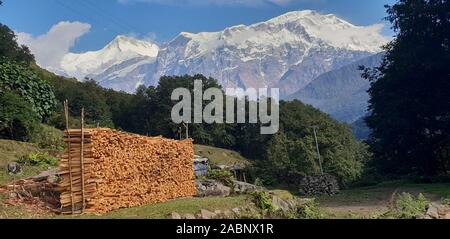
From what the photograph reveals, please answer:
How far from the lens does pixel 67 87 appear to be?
69.1 meters

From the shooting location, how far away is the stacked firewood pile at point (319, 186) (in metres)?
32.4

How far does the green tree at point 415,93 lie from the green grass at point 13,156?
22.7 metres

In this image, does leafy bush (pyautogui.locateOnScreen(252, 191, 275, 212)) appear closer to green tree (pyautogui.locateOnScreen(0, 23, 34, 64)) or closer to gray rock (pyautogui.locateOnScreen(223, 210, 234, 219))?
gray rock (pyautogui.locateOnScreen(223, 210, 234, 219))

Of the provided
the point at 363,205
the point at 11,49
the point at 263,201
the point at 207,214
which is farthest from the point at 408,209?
the point at 11,49

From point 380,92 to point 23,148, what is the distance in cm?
2473

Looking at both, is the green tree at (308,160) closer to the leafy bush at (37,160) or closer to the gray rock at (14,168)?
the leafy bush at (37,160)

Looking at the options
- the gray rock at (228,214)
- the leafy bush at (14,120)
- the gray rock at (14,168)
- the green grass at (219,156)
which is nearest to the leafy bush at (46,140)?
the leafy bush at (14,120)

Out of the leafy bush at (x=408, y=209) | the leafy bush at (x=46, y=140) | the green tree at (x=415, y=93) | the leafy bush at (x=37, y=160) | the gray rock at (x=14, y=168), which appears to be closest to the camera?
the leafy bush at (x=408, y=209)

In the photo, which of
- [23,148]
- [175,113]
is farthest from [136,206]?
[175,113]

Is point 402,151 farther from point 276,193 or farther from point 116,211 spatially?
point 116,211

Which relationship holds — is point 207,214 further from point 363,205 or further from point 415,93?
point 415,93

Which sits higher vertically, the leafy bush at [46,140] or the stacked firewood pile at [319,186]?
the leafy bush at [46,140]

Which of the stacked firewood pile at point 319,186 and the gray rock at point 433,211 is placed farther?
the stacked firewood pile at point 319,186

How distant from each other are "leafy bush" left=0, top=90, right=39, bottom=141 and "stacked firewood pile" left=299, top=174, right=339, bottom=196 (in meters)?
17.2
